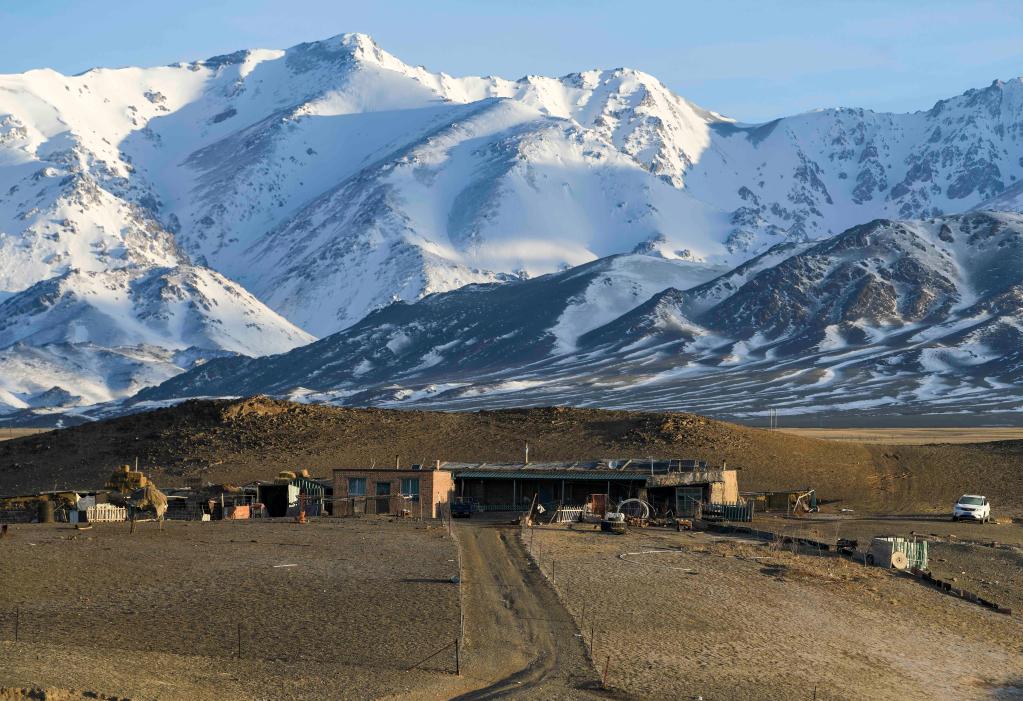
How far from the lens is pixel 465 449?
98.7 meters

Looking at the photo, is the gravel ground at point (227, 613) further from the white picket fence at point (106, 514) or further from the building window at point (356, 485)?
the building window at point (356, 485)

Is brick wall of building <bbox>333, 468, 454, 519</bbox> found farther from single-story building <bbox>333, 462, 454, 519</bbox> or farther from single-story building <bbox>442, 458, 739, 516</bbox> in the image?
single-story building <bbox>442, 458, 739, 516</bbox>

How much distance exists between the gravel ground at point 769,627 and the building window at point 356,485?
18.3m

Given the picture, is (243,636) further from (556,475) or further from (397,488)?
(556,475)

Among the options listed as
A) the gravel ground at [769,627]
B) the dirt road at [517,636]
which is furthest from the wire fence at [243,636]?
the gravel ground at [769,627]

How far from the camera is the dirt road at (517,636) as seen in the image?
1452 inches

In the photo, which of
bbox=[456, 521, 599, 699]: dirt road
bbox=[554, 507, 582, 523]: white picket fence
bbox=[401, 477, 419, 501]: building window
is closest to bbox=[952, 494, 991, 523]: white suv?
bbox=[554, 507, 582, 523]: white picket fence

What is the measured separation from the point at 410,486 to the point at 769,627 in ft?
106

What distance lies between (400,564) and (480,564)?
2.58m

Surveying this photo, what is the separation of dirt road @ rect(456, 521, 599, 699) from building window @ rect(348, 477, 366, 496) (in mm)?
21369

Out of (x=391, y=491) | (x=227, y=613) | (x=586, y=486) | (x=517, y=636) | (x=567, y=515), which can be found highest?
(x=586, y=486)

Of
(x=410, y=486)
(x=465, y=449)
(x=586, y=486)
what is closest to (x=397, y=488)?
(x=410, y=486)

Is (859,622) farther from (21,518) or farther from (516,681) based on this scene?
(21,518)

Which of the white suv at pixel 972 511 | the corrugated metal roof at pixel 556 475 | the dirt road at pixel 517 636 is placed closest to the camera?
the dirt road at pixel 517 636
